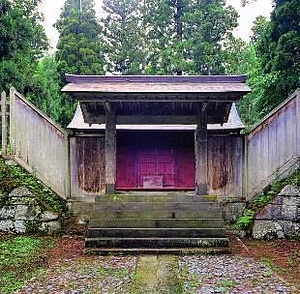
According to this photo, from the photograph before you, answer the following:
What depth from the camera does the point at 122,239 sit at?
7.42m

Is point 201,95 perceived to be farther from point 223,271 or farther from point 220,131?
point 223,271

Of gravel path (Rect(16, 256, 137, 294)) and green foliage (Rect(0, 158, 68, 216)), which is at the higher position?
green foliage (Rect(0, 158, 68, 216))

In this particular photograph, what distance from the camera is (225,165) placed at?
9.85 meters

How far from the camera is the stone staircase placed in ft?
24.2

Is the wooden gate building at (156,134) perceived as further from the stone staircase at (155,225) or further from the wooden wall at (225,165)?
the stone staircase at (155,225)

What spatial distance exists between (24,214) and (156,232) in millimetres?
2817

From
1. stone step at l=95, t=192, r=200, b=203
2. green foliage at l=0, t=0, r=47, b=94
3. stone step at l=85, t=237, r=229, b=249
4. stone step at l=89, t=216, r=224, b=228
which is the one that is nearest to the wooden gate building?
stone step at l=95, t=192, r=200, b=203

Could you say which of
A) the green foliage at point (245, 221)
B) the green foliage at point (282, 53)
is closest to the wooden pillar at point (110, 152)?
the green foliage at point (245, 221)

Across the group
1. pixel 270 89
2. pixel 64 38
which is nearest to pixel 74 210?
pixel 270 89

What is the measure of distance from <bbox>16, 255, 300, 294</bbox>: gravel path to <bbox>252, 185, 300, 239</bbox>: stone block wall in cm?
191

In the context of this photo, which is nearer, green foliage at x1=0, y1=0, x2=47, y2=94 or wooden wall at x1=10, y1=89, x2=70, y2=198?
wooden wall at x1=10, y1=89, x2=70, y2=198

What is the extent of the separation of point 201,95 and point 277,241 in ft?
10.3

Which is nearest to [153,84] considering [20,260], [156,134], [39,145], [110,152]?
[110,152]

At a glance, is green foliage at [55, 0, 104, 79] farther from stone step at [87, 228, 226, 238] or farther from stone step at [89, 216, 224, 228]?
stone step at [87, 228, 226, 238]
